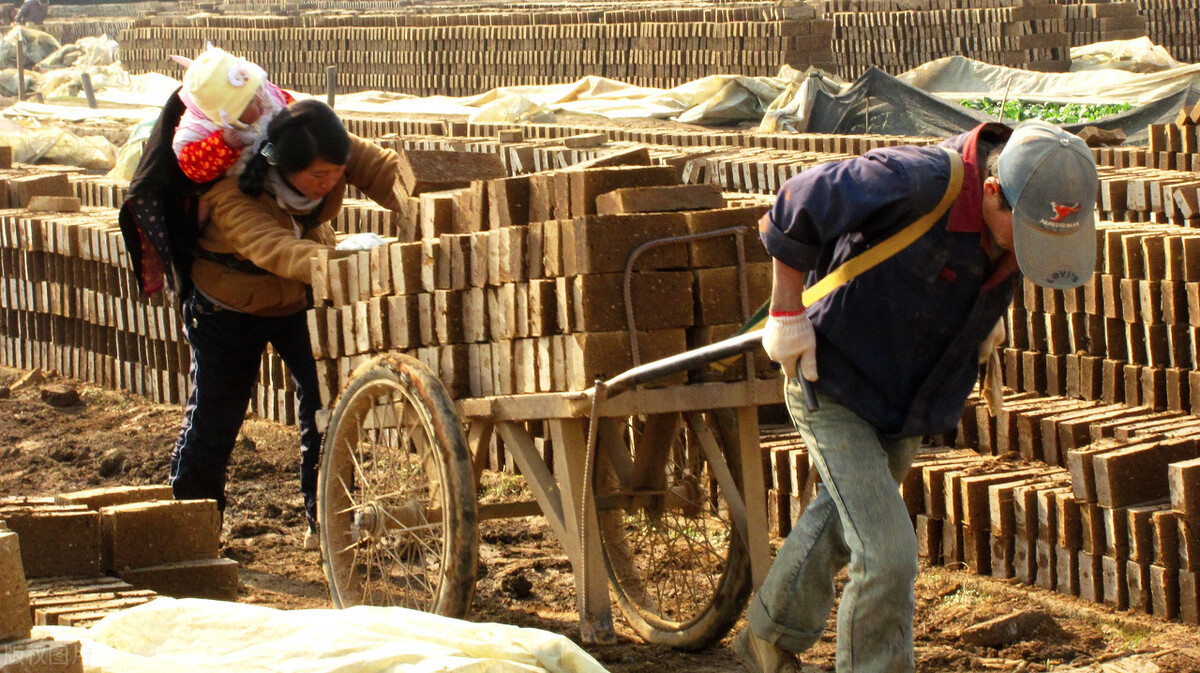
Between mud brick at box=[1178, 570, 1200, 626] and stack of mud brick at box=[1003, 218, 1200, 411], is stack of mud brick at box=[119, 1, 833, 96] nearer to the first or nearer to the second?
stack of mud brick at box=[1003, 218, 1200, 411]

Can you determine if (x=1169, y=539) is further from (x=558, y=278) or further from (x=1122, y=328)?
(x=558, y=278)

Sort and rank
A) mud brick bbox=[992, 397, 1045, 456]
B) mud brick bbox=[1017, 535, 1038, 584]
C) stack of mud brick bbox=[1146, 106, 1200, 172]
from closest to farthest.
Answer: mud brick bbox=[1017, 535, 1038, 584] → mud brick bbox=[992, 397, 1045, 456] → stack of mud brick bbox=[1146, 106, 1200, 172]

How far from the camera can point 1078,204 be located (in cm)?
324

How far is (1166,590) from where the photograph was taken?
16.0ft

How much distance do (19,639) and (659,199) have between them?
83.4 inches

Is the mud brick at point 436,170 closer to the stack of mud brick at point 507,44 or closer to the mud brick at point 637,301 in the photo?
the mud brick at point 637,301

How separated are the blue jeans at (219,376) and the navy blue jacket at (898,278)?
2.81 metres

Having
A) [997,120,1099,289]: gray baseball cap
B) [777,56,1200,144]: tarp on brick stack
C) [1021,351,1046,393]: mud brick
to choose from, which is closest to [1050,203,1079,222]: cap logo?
[997,120,1099,289]: gray baseball cap

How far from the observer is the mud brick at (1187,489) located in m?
4.76

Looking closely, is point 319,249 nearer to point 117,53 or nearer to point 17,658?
point 17,658

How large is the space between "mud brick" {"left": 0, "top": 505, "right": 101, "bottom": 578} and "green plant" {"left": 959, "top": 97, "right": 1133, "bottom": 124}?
463 inches

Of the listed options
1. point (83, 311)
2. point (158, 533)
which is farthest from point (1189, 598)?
point (83, 311)

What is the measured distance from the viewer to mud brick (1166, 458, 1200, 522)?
187 inches

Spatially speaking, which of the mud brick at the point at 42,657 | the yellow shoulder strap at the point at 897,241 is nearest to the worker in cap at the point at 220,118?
the mud brick at the point at 42,657
